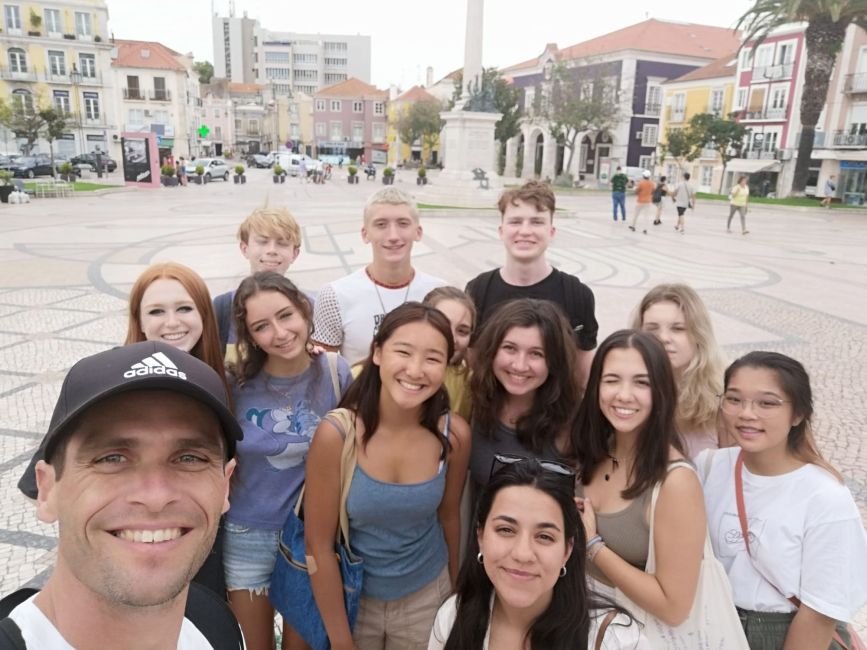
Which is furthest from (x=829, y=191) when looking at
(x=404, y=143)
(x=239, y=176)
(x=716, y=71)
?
(x=404, y=143)

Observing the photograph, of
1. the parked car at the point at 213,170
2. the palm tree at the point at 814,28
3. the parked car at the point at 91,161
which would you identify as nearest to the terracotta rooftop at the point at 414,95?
the parked car at the point at 213,170

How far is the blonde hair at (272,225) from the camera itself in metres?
3.45

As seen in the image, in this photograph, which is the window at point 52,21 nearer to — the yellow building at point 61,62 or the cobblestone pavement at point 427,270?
Result: the yellow building at point 61,62

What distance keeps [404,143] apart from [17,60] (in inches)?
1500

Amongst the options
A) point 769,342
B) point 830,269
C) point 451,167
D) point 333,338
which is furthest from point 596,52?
point 333,338

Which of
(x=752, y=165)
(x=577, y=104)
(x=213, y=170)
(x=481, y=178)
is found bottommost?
(x=213, y=170)

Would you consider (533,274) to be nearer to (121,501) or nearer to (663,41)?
(121,501)

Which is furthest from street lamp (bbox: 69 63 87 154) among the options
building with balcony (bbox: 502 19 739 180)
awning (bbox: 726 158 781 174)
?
awning (bbox: 726 158 781 174)

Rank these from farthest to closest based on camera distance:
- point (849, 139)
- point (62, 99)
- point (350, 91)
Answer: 1. point (350, 91)
2. point (62, 99)
3. point (849, 139)

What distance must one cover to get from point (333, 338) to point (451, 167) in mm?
22591

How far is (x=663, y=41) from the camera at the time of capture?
158 ft

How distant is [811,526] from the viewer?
1894 millimetres

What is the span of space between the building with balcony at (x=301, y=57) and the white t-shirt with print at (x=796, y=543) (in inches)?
4055

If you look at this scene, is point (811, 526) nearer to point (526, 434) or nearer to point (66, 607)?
point (526, 434)
